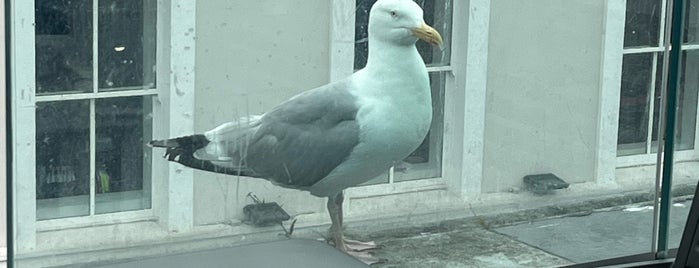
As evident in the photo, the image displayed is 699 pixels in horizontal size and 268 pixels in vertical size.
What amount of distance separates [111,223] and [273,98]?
19.5 inches

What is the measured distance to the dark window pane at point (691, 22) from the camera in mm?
3516

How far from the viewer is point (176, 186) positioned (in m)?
2.96

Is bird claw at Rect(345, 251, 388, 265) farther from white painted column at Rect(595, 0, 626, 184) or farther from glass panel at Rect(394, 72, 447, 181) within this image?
white painted column at Rect(595, 0, 626, 184)

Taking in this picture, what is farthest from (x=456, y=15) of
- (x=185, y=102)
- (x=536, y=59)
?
(x=185, y=102)

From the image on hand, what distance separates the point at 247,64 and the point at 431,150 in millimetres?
615

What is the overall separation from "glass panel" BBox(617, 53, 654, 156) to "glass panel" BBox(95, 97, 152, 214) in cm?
144

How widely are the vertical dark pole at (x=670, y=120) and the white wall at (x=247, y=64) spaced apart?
1098mm

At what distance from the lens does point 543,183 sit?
11.5 ft

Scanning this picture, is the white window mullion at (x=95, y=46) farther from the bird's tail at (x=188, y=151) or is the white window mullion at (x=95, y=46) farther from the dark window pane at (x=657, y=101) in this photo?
the dark window pane at (x=657, y=101)

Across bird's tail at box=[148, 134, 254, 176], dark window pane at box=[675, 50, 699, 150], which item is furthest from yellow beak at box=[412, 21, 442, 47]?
dark window pane at box=[675, 50, 699, 150]

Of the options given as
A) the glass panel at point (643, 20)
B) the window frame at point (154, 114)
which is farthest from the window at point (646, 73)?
the window frame at point (154, 114)

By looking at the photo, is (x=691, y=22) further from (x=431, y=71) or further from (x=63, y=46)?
(x=63, y=46)

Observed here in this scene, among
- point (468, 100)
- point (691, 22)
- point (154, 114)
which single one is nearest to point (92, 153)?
point (154, 114)

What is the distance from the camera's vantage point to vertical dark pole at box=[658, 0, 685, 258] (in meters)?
3.46
